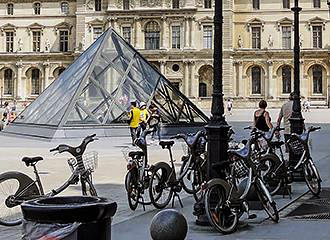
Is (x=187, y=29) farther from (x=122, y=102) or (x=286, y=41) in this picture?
(x=122, y=102)

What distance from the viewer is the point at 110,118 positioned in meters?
28.1

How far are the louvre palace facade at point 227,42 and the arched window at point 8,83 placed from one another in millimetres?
2099

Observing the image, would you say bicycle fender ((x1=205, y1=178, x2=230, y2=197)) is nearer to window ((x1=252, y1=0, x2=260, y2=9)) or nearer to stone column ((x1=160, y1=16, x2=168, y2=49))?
stone column ((x1=160, y1=16, x2=168, y2=49))

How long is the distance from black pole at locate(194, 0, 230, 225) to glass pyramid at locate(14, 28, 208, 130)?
18.5m

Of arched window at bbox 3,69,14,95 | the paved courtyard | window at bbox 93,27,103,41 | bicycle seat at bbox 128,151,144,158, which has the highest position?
window at bbox 93,27,103,41

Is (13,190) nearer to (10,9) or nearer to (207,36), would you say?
(207,36)

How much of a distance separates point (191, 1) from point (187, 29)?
328cm

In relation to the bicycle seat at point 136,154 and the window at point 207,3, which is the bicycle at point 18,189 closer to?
the bicycle seat at point 136,154

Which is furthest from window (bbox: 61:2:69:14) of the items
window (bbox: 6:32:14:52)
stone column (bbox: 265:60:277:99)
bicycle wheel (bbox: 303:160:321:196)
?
bicycle wheel (bbox: 303:160:321:196)

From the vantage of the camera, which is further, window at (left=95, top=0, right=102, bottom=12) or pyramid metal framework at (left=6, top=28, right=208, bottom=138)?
window at (left=95, top=0, right=102, bottom=12)

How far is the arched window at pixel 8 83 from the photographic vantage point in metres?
76.4

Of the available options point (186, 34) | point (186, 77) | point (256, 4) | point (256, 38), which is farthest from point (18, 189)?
point (256, 4)

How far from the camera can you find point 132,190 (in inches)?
367

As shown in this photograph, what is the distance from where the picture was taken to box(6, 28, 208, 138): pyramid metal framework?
27266 millimetres
